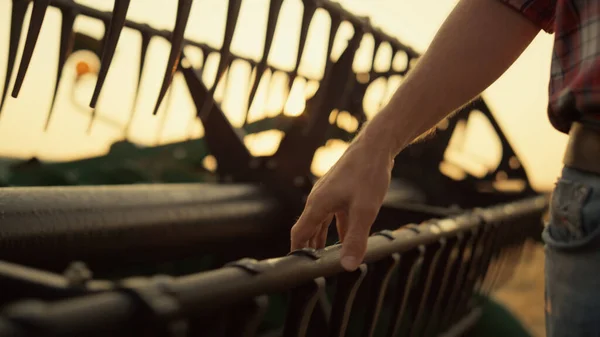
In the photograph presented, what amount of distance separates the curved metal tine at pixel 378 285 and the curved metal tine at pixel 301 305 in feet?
1.09

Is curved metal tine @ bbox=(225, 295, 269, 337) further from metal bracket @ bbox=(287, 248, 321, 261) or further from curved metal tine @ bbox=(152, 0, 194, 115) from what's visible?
curved metal tine @ bbox=(152, 0, 194, 115)

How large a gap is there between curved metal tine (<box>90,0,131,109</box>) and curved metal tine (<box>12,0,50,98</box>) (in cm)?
16

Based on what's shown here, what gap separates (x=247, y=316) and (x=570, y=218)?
0.55m

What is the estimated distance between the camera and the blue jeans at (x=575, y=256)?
953mm

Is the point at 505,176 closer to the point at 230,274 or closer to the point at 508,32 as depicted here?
the point at 508,32

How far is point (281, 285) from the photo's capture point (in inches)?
34.8

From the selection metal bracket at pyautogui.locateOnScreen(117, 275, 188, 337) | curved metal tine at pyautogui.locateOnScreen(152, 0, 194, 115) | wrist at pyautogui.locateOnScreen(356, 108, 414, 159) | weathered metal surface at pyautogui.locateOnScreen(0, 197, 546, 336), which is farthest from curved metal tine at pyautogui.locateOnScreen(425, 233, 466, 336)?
metal bracket at pyautogui.locateOnScreen(117, 275, 188, 337)

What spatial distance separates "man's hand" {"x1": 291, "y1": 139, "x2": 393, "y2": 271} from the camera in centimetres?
92

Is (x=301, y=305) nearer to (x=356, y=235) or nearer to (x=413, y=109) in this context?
(x=356, y=235)

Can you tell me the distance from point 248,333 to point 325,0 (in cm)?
159

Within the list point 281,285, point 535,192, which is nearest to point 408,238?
point 281,285

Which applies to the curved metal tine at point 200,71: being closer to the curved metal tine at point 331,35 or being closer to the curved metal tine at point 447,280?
the curved metal tine at point 331,35

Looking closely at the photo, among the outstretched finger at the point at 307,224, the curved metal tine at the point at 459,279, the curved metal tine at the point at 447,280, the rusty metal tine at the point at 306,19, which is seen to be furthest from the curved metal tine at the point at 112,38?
the curved metal tine at the point at 459,279

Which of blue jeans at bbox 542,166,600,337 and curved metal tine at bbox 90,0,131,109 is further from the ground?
curved metal tine at bbox 90,0,131,109
